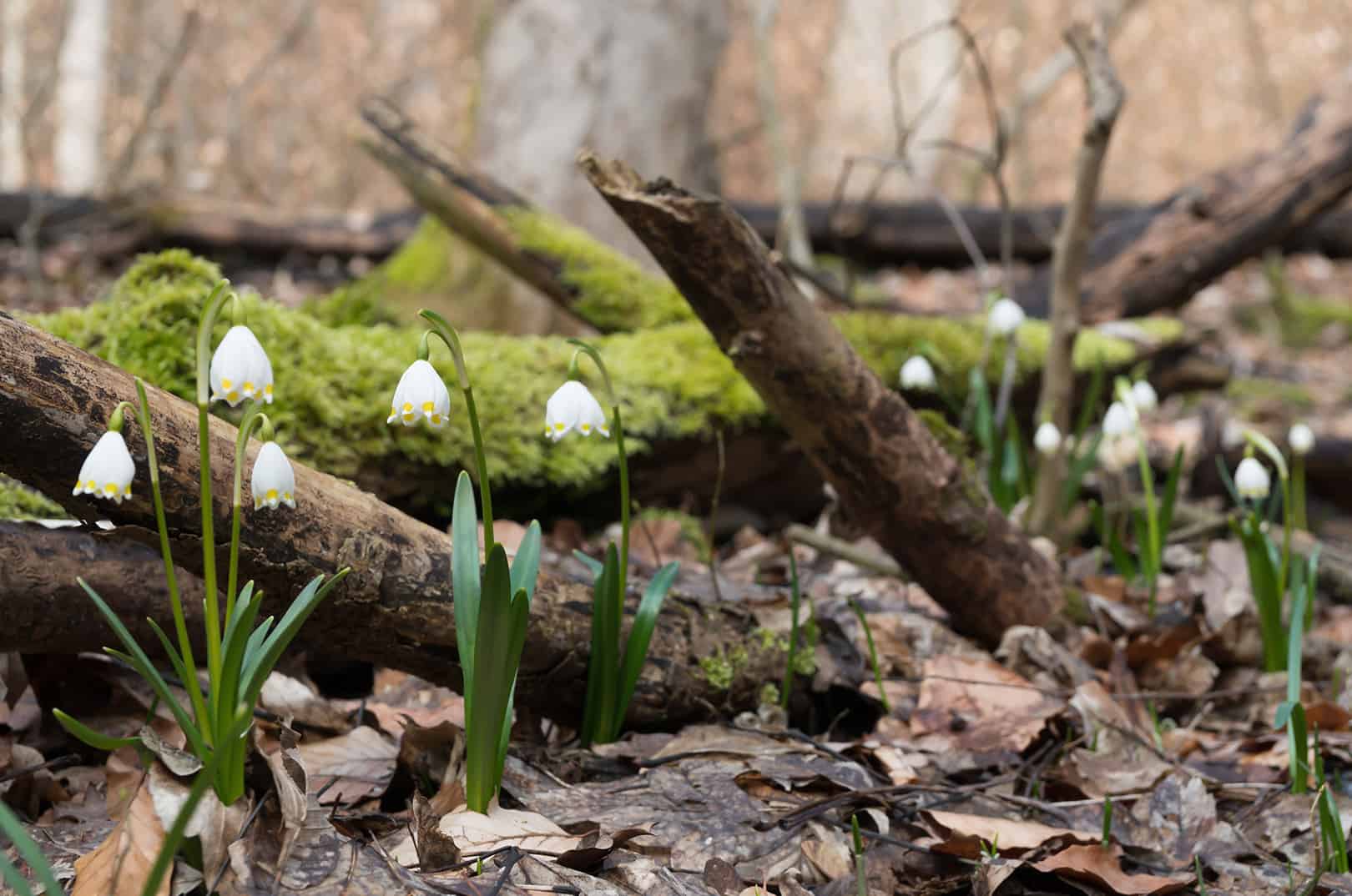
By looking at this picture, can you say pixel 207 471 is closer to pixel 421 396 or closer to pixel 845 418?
pixel 421 396

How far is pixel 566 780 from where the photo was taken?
1.83 meters

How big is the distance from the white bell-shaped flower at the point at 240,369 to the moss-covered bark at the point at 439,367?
1164 millimetres

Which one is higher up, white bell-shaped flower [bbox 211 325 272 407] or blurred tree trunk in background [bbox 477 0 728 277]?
blurred tree trunk in background [bbox 477 0 728 277]

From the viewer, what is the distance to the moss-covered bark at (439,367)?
2.52 metres

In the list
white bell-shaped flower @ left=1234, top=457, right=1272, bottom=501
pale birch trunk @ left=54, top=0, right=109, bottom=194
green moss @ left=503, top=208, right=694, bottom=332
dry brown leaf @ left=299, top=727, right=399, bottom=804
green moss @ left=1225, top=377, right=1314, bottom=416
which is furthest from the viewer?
pale birch trunk @ left=54, top=0, right=109, bottom=194

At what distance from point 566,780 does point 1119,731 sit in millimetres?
1113

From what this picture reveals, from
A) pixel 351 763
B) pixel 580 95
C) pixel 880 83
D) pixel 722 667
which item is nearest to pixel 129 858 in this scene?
pixel 351 763

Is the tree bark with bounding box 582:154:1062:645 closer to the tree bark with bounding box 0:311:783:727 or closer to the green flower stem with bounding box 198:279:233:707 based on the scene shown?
the tree bark with bounding box 0:311:783:727

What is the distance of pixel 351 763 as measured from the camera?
72.1 inches

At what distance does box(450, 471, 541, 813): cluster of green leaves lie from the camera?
149cm

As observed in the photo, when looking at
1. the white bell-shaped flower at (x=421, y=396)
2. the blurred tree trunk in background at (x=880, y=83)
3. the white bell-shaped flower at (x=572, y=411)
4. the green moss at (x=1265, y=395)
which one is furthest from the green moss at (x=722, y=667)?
the blurred tree trunk in background at (x=880, y=83)

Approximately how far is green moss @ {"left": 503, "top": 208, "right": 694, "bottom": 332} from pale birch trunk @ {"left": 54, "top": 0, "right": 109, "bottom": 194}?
8.88m

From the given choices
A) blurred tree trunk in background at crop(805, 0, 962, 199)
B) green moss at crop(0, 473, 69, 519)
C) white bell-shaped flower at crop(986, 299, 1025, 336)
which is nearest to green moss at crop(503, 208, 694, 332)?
white bell-shaped flower at crop(986, 299, 1025, 336)

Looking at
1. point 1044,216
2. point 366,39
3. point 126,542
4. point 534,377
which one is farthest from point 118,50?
point 126,542
